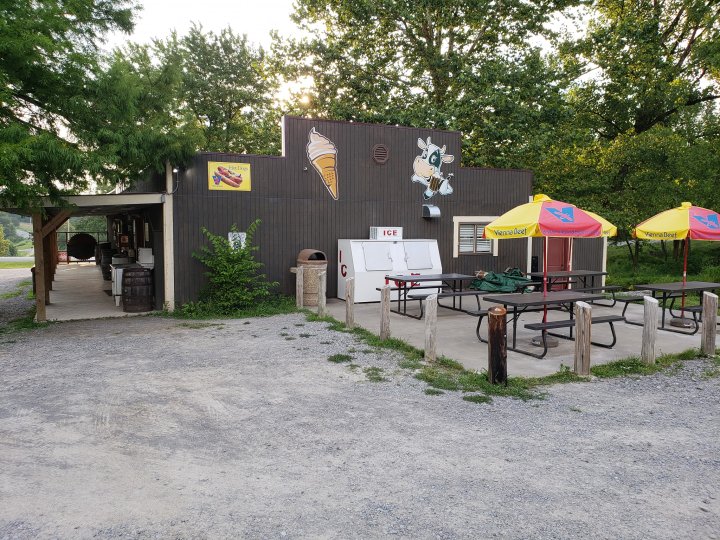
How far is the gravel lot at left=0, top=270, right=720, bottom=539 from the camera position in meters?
3.13

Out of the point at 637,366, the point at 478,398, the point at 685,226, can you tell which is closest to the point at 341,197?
the point at 685,226

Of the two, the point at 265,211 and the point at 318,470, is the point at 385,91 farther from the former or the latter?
the point at 318,470

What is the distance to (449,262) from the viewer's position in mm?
14055

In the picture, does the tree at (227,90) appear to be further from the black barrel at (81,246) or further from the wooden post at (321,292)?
the wooden post at (321,292)

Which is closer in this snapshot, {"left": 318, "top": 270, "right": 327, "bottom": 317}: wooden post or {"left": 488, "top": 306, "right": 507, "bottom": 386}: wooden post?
{"left": 488, "top": 306, "right": 507, "bottom": 386}: wooden post

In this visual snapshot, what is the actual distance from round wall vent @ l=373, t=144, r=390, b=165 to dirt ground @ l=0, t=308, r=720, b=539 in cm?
750

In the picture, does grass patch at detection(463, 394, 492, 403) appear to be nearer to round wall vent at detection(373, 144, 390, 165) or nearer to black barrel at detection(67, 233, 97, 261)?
round wall vent at detection(373, 144, 390, 165)

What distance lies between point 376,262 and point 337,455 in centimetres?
843

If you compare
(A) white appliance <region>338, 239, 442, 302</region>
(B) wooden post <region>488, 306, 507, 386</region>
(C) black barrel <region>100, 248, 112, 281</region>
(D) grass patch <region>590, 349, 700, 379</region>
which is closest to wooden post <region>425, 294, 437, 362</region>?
(B) wooden post <region>488, 306, 507, 386</region>

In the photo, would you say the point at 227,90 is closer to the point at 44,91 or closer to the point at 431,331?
the point at 44,91

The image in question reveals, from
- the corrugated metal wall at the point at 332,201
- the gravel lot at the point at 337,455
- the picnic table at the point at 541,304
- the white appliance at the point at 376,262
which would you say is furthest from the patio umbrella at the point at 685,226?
the corrugated metal wall at the point at 332,201

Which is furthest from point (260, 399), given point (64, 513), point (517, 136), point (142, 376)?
point (517, 136)

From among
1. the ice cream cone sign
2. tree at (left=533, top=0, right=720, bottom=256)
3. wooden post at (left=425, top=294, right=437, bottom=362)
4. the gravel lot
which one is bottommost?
the gravel lot

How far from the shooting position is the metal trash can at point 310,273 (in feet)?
38.6
